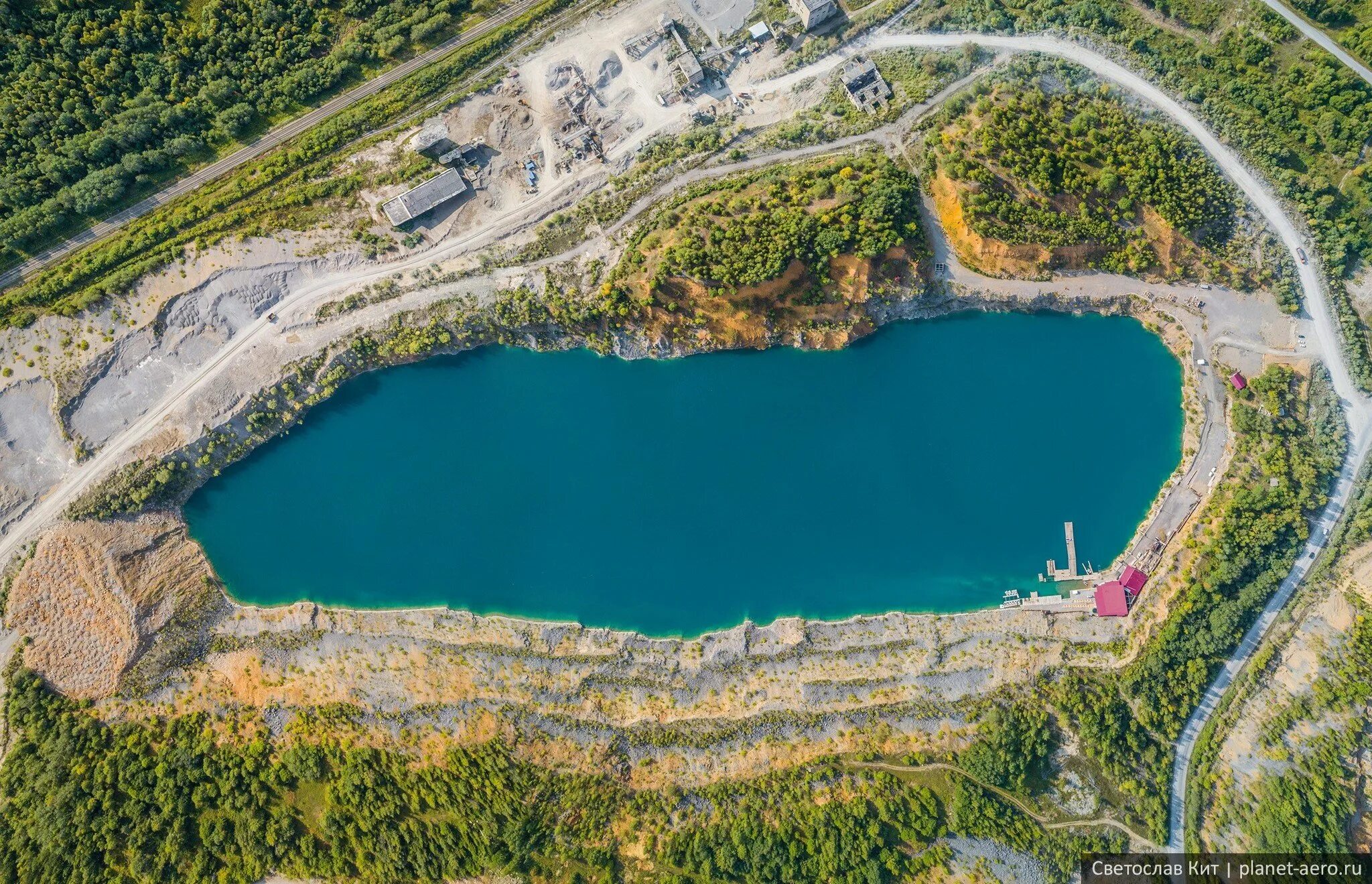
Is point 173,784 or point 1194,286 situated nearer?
point 173,784

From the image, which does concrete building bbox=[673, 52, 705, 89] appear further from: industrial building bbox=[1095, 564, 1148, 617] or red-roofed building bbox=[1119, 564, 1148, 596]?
red-roofed building bbox=[1119, 564, 1148, 596]

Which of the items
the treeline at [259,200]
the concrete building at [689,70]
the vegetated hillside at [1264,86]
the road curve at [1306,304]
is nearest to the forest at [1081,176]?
the road curve at [1306,304]

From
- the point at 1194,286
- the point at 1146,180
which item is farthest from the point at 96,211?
the point at 1194,286

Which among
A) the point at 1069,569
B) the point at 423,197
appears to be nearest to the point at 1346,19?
the point at 1069,569

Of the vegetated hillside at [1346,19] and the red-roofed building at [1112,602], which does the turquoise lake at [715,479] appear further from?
the vegetated hillside at [1346,19]

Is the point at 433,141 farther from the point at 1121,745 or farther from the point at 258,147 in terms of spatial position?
the point at 1121,745

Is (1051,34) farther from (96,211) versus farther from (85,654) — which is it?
(85,654)
